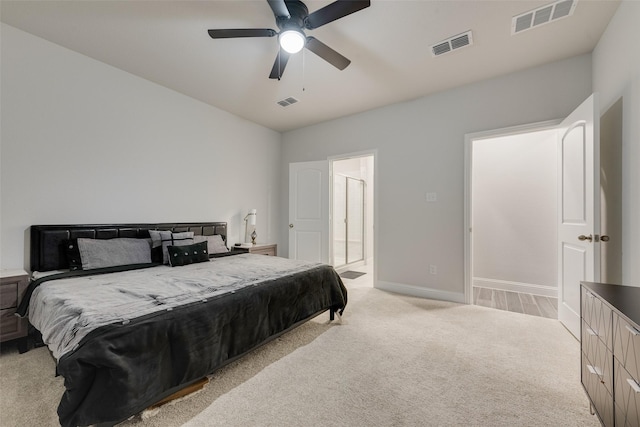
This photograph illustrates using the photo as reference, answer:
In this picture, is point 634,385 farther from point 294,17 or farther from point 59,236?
point 59,236

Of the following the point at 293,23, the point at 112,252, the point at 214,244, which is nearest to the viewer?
the point at 293,23

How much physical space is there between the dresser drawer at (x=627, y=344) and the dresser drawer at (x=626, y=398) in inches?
1.3

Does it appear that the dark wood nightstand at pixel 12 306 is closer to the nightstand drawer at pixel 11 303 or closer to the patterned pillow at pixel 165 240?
the nightstand drawer at pixel 11 303

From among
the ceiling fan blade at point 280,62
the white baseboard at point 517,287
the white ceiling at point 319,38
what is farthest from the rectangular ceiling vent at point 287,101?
the white baseboard at point 517,287

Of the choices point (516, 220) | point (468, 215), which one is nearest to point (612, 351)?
point (468, 215)

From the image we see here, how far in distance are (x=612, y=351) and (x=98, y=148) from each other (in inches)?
173

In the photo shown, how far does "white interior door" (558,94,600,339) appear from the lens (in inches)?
86.5

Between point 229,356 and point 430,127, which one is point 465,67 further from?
point 229,356

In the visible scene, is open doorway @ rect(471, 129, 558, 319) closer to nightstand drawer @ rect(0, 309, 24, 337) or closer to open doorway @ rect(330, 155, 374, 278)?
open doorway @ rect(330, 155, 374, 278)

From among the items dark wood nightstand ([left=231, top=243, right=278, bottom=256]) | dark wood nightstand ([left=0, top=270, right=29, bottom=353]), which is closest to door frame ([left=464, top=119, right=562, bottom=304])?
dark wood nightstand ([left=231, top=243, right=278, bottom=256])

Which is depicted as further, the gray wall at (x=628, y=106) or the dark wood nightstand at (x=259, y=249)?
the dark wood nightstand at (x=259, y=249)

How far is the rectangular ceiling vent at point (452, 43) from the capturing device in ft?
8.23

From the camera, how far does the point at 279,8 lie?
1.94 meters

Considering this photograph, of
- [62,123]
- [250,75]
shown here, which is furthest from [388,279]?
[62,123]
